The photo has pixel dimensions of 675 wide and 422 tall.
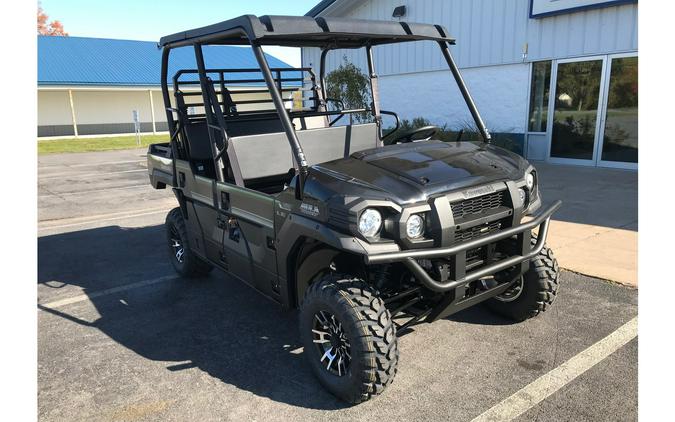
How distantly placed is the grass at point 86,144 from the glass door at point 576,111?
16.4m

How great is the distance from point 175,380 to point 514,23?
10895 millimetres

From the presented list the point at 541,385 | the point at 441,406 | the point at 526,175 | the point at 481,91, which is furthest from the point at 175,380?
the point at 481,91

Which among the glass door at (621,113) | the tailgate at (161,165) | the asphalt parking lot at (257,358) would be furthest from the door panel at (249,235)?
the glass door at (621,113)

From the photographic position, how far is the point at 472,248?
2801 millimetres

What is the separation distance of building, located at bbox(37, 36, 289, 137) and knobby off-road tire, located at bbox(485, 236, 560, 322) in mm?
22317

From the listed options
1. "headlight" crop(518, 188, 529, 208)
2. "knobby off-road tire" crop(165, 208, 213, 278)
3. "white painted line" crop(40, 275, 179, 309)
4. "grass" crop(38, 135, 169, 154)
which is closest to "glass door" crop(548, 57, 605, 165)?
"headlight" crop(518, 188, 529, 208)

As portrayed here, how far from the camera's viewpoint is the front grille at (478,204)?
281cm

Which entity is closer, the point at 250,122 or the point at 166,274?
the point at 250,122

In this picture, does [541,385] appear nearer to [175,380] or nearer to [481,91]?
[175,380]

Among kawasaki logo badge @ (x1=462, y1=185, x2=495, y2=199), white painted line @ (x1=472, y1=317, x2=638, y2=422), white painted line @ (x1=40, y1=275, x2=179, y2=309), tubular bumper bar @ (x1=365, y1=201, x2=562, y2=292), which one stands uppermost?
kawasaki logo badge @ (x1=462, y1=185, x2=495, y2=199)

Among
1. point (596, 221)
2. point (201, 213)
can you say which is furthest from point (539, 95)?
point (201, 213)

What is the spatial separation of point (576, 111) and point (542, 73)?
1.19 meters

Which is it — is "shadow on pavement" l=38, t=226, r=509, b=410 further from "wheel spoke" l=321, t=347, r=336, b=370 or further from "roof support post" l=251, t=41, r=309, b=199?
"roof support post" l=251, t=41, r=309, b=199

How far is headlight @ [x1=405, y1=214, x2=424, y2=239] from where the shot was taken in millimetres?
2699
